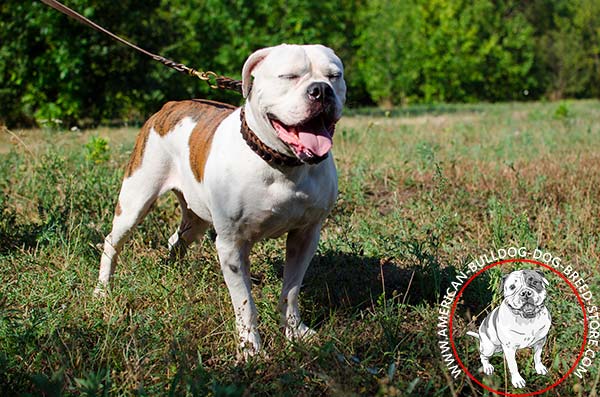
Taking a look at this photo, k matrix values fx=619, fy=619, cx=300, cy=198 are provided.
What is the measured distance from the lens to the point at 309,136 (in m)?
2.65

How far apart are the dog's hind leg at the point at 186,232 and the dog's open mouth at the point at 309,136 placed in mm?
1423

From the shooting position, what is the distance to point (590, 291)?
10.7 ft

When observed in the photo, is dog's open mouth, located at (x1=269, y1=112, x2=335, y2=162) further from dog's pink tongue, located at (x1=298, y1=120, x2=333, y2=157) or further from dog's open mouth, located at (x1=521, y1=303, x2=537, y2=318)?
dog's open mouth, located at (x1=521, y1=303, x2=537, y2=318)

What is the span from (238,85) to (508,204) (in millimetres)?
2251

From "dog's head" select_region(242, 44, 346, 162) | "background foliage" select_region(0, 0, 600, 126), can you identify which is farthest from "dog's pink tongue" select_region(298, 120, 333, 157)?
"background foliage" select_region(0, 0, 600, 126)

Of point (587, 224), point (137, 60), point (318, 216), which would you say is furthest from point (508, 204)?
point (137, 60)

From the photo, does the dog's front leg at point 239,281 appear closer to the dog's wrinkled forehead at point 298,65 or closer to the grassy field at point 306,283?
the grassy field at point 306,283

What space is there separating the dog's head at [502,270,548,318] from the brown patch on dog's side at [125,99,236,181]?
1.59 metres

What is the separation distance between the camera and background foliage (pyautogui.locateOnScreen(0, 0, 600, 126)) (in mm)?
10570

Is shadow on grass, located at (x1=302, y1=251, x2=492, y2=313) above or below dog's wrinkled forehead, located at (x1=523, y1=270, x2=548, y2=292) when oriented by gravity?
below

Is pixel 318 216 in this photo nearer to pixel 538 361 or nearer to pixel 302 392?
pixel 302 392

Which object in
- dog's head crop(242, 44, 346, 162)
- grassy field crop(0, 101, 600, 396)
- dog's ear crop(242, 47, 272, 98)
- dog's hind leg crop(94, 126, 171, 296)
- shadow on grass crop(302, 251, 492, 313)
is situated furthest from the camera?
dog's hind leg crop(94, 126, 171, 296)

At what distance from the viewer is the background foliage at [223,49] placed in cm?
1057

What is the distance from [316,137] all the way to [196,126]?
1015 millimetres
